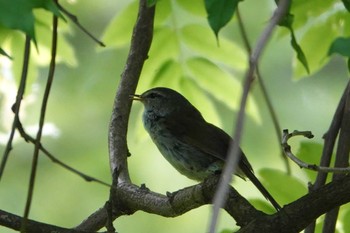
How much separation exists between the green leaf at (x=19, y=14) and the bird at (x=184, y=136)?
1.26m

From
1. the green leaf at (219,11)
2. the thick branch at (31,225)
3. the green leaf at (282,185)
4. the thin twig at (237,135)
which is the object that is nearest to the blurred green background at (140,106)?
the green leaf at (282,185)

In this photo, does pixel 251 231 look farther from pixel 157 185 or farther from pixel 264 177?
pixel 157 185

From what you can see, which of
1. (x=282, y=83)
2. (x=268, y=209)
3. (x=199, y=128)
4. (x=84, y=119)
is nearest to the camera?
(x=268, y=209)

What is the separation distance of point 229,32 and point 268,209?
2.84 meters

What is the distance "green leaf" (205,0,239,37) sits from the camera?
1.98m

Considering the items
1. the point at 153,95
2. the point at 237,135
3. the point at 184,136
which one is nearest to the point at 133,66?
the point at 184,136

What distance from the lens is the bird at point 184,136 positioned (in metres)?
3.21

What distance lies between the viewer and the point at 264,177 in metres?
2.85

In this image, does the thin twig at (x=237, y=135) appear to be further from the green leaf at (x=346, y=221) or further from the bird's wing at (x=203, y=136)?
the bird's wing at (x=203, y=136)

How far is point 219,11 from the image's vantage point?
199cm

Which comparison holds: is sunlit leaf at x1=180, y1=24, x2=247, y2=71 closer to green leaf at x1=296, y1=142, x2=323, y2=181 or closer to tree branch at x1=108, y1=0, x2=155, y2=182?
tree branch at x1=108, y1=0, x2=155, y2=182

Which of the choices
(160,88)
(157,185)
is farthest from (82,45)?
(160,88)

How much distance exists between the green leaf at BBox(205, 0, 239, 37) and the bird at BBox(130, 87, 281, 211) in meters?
1.06

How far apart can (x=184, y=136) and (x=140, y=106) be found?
1386 millimetres
